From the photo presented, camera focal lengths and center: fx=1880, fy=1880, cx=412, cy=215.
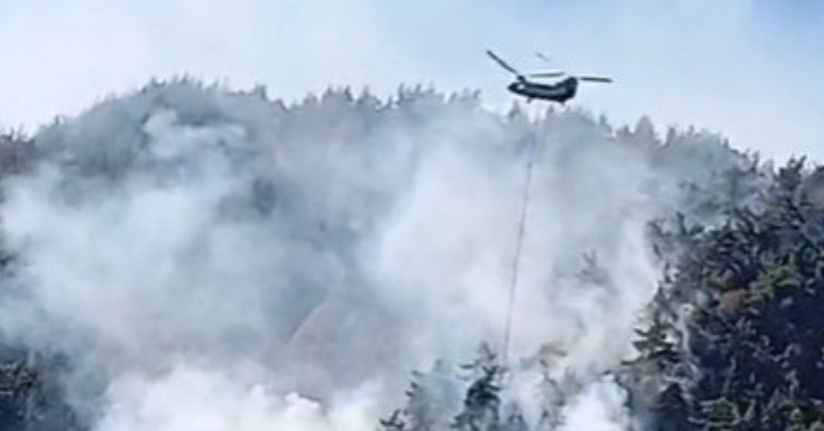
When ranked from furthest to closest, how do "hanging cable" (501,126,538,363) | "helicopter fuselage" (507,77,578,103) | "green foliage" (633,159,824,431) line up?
"hanging cable" (501,126,538,363) < "green foliage" (633,159,824,431) < "helicopter fuselage" (507,77,578,103)

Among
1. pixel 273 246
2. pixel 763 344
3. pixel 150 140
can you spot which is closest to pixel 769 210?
pixel 763 344

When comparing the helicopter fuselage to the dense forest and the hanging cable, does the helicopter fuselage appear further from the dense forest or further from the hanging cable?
the hanging cable

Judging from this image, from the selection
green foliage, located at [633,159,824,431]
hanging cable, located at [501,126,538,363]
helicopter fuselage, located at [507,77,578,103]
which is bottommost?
helicopter fuselage, located at [507,77,578,103]

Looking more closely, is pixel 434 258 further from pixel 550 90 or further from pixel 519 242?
pixel 550 90

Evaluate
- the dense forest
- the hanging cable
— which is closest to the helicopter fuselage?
the dense forest

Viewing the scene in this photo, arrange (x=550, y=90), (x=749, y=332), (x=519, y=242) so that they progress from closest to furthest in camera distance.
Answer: (x=550, y=90), (x=749, y=332), (x=519, y=242)

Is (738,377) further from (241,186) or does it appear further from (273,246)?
(241,186)

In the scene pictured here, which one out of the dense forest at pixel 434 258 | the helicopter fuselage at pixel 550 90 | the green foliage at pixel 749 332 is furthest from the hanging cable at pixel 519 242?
the helicopter fuselage at pixel 550 90

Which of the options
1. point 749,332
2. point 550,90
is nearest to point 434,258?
point 749,332
